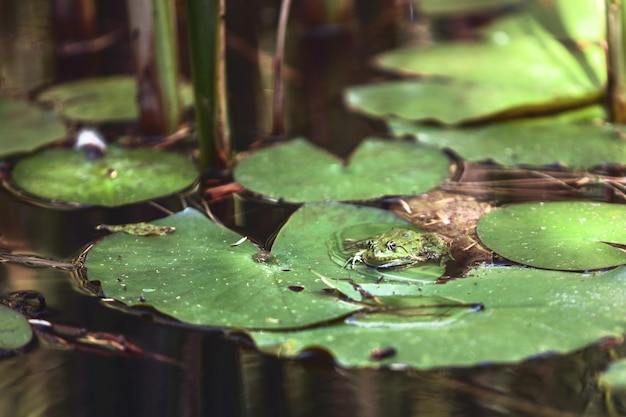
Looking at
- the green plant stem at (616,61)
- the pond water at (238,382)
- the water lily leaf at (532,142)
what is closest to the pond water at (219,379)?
the pond water at (238,382)

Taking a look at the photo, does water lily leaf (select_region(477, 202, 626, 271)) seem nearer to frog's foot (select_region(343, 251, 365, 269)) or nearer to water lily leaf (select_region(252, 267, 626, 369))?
water lily leaf (select_region(252, 267, 626, 369))

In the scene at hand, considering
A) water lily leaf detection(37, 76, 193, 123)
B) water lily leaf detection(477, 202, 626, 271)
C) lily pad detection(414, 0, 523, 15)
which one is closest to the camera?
water lily leaf detection(477, 202, 626, 271)

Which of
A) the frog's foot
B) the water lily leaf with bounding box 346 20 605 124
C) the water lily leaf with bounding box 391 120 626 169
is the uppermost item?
the water lily leaf with bounding box 346 20 605 124

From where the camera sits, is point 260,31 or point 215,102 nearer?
point 215,102

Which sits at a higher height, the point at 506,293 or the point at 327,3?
the point at 327,3

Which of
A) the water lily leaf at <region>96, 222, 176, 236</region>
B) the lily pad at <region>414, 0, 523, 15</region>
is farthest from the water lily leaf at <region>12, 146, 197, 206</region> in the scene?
the lily pad at <region>414, 0, 523, 15</region>

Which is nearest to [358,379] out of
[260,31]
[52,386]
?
[52,386]

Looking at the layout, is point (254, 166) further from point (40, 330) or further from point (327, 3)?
point (327, 3)
